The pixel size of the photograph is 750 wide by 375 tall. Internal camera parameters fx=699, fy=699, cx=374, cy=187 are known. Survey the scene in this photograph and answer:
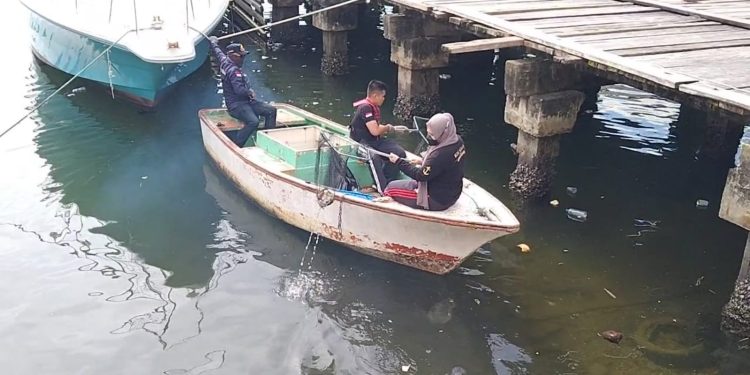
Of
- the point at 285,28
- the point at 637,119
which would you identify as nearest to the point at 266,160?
the point at 637,119

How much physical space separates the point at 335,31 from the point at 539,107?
7484mm

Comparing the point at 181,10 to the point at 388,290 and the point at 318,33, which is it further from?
the point at 388,290

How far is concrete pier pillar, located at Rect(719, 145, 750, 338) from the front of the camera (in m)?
6.26

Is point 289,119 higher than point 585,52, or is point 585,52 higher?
A: point 585,52

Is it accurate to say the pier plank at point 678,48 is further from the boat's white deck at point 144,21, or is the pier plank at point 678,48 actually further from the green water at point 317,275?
the boat's white deck at point 144,21

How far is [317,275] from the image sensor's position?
8.04m

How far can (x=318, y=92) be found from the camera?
14961 mm

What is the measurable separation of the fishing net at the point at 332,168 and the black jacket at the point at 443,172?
1.02 m

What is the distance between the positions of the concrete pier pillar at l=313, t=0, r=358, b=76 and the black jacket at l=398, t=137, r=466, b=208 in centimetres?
823

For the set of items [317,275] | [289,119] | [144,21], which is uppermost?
[144,21]

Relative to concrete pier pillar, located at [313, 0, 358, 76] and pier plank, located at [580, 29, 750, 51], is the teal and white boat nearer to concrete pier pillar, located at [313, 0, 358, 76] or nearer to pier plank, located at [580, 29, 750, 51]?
concrete pier pillar, located at [313, 0, 358, 76]

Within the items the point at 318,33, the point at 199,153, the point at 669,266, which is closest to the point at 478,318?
the point at 669,266

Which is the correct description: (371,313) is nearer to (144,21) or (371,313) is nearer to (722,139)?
(722,139)

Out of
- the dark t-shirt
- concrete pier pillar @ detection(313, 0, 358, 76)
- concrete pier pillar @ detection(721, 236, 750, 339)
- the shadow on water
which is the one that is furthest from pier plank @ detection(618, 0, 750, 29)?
concrete pier pillar @ detection(313, 0, 358, 76)
